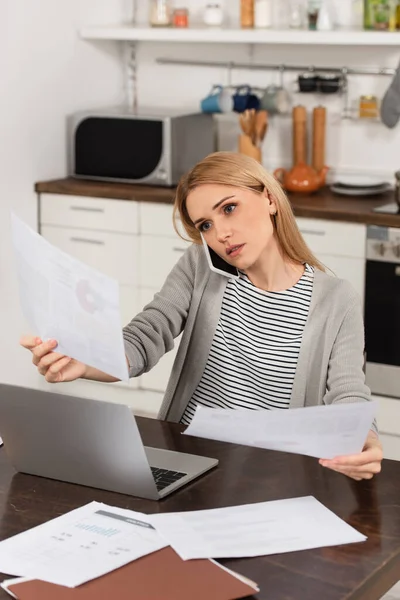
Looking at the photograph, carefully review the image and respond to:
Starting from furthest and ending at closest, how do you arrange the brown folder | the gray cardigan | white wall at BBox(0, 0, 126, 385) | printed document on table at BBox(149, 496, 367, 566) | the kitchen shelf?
1. white wall at BBox(0, 0, 126, 385)
2. the kitchen shelf
3. the gray cardigan
4. printed document on table at BBox(149, 496, 367, 566)
5. the brown folder

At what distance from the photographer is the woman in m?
2.20

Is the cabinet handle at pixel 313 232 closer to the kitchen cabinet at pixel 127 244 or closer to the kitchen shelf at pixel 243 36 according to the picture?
the kitchen cabinet at pixel 127 244

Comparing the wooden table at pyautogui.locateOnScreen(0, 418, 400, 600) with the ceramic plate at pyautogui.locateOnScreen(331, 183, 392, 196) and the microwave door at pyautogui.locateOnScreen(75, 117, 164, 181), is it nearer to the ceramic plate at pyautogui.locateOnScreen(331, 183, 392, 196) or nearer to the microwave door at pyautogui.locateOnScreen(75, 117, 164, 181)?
the ceramic plate at pyautogui.locateOnScreen(331, 183, 392, 196)

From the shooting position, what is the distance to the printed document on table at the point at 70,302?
1.69 metres

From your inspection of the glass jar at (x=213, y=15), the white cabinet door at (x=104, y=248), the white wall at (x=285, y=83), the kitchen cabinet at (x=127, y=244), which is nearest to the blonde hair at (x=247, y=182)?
the kitchen cabinet at (x=127, y=244)

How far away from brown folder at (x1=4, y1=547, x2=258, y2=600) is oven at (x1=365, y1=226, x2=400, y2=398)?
2.44 meters

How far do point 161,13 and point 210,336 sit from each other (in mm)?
2614

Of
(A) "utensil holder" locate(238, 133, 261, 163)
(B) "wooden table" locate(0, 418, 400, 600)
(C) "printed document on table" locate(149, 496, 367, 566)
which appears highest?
(A) "utensil holder" locate(238, 133, 261, 163)

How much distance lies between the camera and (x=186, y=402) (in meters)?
2.35

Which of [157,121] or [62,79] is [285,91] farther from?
[62,79]

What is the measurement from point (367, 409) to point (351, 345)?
0.56 m

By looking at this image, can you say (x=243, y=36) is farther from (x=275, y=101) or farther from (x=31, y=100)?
(x=31, y=100)

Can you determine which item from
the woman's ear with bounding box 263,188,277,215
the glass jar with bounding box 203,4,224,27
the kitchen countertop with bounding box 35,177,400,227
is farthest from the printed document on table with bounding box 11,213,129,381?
the glass jar with bounding box 203,4,224,27

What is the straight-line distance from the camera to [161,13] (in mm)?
4617
